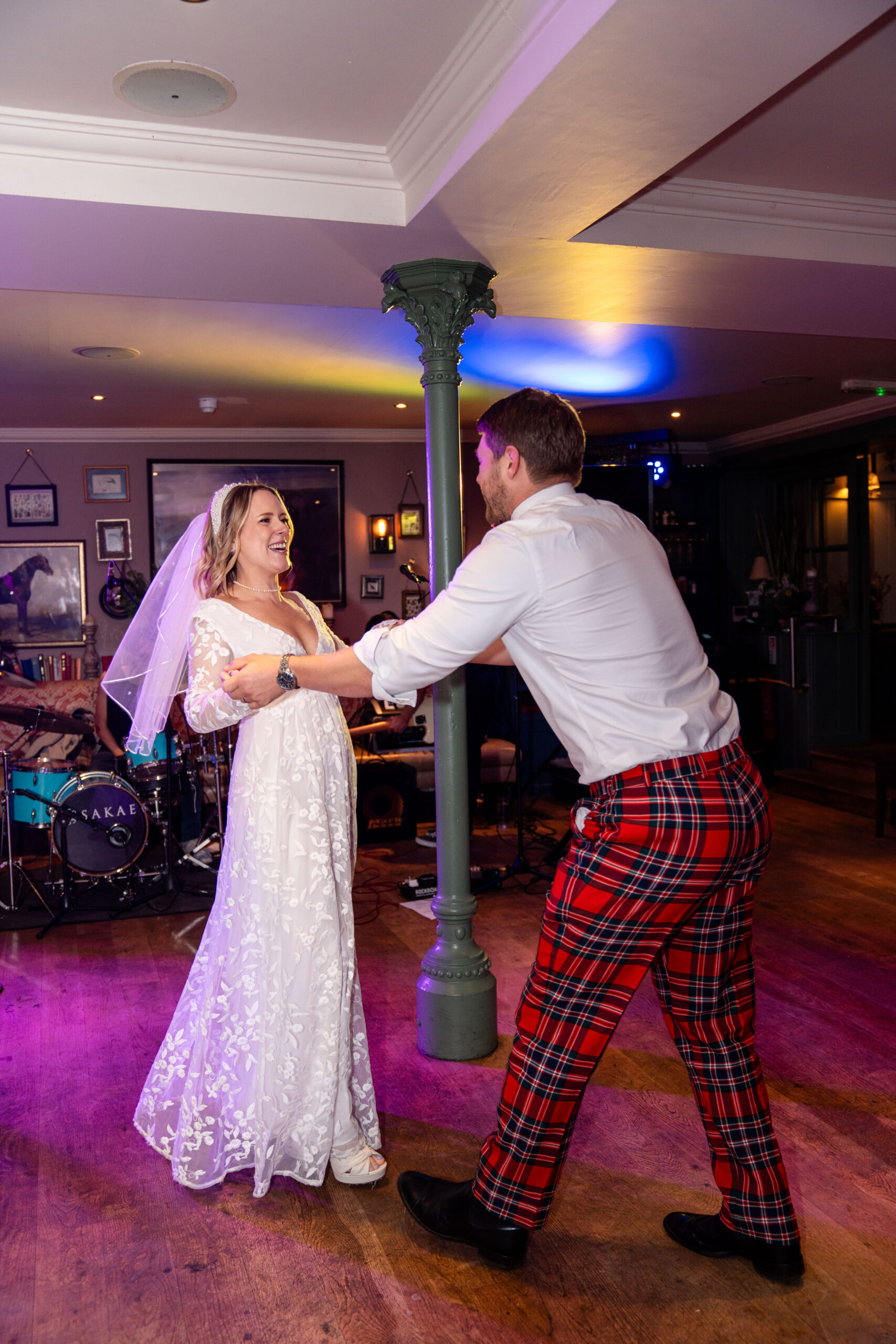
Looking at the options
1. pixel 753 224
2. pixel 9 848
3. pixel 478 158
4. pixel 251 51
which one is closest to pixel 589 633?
pixel 478 158

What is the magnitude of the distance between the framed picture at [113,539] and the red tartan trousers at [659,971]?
677 cm

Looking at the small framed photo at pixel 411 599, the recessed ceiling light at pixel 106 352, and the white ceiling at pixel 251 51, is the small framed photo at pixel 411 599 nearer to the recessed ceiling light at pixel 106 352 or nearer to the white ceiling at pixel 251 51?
the recessed ceiling light at pixel 106 352

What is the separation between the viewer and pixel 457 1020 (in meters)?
3.47

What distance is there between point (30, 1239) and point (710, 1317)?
159 cm

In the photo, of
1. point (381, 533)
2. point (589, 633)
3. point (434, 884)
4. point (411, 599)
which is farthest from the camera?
point (411, 599)

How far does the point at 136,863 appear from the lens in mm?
5914

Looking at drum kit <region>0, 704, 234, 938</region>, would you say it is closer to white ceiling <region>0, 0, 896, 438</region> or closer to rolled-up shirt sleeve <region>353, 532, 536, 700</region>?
white ceiling <region>0, 0, 896, 438</region>

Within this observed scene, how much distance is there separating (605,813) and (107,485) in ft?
23.2

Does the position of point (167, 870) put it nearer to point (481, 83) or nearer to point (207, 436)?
point (207, 436)

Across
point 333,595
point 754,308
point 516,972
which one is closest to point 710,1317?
point 516,972

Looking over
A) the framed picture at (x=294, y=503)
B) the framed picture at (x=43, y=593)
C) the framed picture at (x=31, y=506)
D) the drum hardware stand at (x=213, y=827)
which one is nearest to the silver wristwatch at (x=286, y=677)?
the drum hardware stand at (x=213, y=827)

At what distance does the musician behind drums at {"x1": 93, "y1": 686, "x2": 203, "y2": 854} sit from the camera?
20.1 ft

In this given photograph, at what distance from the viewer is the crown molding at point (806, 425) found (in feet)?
25.4

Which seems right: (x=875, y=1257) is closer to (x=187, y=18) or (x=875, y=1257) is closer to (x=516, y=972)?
(x=516, y=972)
